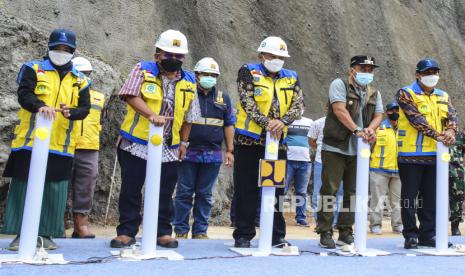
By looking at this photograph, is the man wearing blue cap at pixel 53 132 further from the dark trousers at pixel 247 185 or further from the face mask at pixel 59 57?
the dark trousers at pixel 247 185

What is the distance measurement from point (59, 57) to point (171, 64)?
1.03 m

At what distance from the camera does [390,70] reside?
735 inches

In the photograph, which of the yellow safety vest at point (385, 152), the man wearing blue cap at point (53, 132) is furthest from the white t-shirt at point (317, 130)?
the man wearing blue cap at point (53, 132)

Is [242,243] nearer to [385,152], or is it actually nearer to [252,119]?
[252,119]

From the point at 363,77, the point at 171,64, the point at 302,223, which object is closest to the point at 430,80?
the point at 363,77

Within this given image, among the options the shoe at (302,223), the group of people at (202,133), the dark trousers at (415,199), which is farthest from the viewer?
the shoe at (302,223)

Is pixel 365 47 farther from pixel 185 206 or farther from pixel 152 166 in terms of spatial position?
pixel 152 166

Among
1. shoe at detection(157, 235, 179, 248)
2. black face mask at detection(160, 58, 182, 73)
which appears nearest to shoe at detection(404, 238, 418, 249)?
shoe at detection(157, 235, 179, 248)

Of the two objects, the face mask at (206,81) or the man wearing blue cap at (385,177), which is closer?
the face mask at (206,81)

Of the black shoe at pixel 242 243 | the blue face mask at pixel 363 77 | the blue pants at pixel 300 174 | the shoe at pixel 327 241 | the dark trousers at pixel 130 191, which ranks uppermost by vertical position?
the blue face mask at pixel 363 77

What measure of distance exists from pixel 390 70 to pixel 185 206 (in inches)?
522

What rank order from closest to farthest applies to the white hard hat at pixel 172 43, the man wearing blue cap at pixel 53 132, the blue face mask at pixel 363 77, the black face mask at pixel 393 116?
the man wearing blue cap at pixel 53 132, the white hard hat at pixel 172 43, the blue face mask at pixel 363 77, the black face mask at pixel 393 116

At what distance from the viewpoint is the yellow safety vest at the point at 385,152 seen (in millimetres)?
9195

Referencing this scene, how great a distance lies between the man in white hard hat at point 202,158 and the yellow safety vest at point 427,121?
6.91 ft
